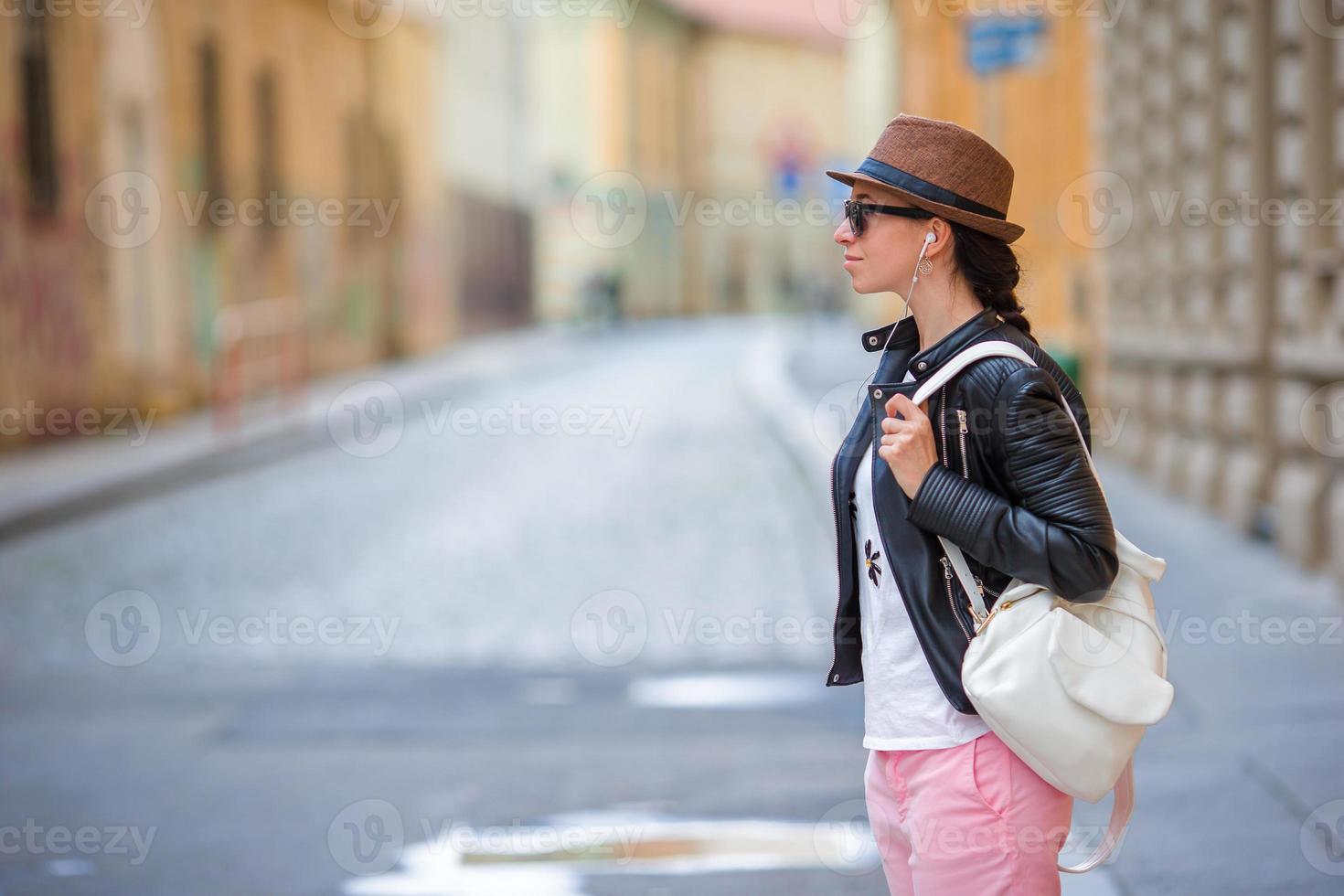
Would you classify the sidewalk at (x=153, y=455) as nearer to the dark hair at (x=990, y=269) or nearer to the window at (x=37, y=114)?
the window at (x=37, y=114)

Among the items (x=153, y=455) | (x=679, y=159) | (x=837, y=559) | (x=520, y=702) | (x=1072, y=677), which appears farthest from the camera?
→ (x=679, y=159)

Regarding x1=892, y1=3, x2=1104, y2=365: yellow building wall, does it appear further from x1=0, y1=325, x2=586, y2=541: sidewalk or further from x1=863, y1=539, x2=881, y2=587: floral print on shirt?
x1=863, y1=539, x2=881, y2=587: floral print on shirt

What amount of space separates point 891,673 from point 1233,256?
314 inches

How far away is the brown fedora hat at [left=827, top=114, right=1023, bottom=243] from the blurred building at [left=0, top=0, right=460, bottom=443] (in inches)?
539

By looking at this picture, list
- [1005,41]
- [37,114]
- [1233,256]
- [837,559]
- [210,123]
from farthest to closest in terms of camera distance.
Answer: [210,123]
[37,114]
[1005,41]
[1233,256]
[837,559]

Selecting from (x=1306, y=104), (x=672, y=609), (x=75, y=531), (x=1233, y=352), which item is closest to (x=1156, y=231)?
(x=1233, y=352)

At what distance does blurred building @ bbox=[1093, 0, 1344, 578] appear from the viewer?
8.02m

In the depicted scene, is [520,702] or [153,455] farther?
[153,455]

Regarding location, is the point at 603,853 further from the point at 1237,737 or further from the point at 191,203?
the point at 191,203

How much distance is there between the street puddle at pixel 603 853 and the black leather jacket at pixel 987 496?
2.20 metres

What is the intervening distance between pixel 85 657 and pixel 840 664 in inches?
220

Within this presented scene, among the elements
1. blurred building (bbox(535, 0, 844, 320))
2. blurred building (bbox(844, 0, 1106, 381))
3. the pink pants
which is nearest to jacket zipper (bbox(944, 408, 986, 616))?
the pink pants

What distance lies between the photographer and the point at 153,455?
46.9 feet

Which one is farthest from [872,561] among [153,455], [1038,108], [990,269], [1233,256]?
[1038,108]
